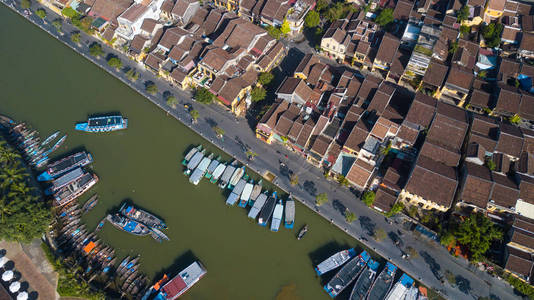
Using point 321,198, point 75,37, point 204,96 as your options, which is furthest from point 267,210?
point 75,37

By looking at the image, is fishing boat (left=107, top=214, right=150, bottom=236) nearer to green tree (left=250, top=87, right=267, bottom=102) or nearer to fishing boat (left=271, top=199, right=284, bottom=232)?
fishing boat (left=271, top=199, right=284, bottom=232)

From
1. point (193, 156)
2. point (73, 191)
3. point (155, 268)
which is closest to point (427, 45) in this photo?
point (193, 156)

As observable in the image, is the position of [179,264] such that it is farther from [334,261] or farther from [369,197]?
[369,197]

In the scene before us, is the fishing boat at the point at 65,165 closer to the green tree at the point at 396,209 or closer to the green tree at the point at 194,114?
the green tree at the point at 194,114

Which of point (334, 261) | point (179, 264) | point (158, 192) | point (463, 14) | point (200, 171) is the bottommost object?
point (179, 264)

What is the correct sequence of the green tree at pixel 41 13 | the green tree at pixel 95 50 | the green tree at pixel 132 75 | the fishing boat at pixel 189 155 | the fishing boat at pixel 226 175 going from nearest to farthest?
Result: the fishing boat at pixel 226 175 → the fishing boat at pixel 189 155 → the green tree at pixel 132 75 → the green tree at pixel 95 50 → the green tree at pixel 41 13

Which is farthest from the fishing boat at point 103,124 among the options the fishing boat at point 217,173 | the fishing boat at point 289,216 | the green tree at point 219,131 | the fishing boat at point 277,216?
the fishing boat at point 289,216

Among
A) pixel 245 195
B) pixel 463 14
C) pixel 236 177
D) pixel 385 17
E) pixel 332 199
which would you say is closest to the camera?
pixel 332 199
